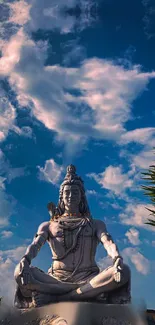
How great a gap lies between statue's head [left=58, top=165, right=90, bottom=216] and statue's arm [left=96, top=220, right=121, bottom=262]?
58cm

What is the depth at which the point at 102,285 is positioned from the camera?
714 centimetres

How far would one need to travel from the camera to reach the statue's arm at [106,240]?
24.9 feet

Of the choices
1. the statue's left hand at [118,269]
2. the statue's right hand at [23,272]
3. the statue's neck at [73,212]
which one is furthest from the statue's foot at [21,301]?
the statue's neck at [73,212]

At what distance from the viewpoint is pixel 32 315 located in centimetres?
705

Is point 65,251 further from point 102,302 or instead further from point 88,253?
point 102,302

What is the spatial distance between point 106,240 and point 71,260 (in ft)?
2.43

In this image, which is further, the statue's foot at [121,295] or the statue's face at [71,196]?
the statue's face at [71,196]

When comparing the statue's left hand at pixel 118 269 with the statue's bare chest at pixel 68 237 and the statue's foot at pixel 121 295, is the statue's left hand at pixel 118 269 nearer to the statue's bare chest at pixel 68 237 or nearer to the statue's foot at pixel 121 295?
the statue's foot at pixel 121 295

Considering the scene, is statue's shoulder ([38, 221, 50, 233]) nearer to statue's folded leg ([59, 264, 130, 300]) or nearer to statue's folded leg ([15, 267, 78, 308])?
statue's folded leg ([15, 267, 78, 308])

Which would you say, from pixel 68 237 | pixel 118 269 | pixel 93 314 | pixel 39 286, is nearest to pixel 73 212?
pixel 68 237

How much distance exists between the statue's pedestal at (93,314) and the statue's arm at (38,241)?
115 centimetres

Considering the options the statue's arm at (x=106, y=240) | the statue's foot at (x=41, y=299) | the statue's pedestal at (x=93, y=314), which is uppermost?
the statue's arm at (x=106, y=240)

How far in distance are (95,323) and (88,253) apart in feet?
5.74

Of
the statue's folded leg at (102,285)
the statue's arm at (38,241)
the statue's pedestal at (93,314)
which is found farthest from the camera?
the statue's arm at (38,241)
